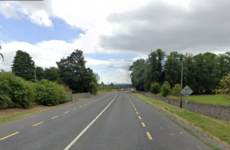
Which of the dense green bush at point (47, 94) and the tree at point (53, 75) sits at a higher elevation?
the tree at point (53, 75)

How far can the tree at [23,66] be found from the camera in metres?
52.7

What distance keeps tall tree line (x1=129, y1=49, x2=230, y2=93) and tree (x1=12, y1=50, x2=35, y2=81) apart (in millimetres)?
43805

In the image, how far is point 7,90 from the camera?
645 inches

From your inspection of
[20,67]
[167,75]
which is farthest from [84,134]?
[167,75]

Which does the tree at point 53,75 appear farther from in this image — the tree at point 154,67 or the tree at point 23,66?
the tree at point 154,67

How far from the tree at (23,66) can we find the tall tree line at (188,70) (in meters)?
43.8

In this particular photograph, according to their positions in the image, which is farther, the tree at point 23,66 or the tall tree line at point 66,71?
the tree at point 23,66

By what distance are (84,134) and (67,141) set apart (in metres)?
1.23

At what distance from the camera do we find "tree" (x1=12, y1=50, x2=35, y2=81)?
52.7m

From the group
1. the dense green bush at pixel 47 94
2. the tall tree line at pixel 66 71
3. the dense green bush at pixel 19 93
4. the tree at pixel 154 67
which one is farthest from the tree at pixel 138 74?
the dense green bush at pixel 19 93

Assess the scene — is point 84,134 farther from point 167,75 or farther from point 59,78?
point 167,75

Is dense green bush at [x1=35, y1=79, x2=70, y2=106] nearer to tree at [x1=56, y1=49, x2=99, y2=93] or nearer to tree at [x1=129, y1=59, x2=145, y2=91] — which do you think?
tree at [x1=56, y1=49, x2=99, y2=93]

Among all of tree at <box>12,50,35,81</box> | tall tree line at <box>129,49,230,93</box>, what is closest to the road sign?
tree at <box>12,50,35,81</box>

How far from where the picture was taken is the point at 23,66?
177 ft
